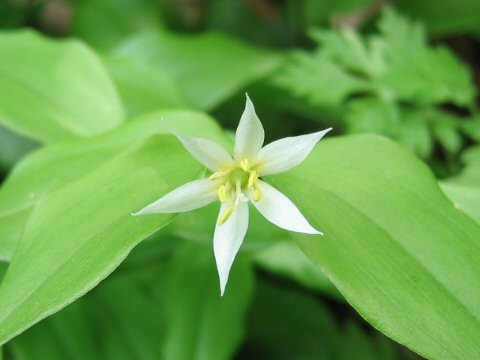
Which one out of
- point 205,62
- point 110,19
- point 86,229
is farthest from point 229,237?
point 110,19

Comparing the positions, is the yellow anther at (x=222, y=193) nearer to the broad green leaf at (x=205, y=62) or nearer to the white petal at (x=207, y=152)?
the white petal at (x=207, y=152)

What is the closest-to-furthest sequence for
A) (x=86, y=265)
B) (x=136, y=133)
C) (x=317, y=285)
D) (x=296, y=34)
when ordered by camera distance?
(x=86, y=265) < (x=136, y=133) < (x=317, y=285) < (x=296, y=34)

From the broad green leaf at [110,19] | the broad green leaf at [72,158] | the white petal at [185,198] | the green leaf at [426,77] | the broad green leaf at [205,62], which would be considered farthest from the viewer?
the broad green leaf at [110,19]

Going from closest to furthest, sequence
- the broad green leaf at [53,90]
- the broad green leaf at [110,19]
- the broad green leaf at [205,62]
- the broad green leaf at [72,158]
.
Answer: the broad green leaf at [72,158] < the broad green leaf at [53,90] < the broad green leaf at [205,62] < the broad green leaf at [110,19]

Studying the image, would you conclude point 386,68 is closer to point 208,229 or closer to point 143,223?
point 208,229

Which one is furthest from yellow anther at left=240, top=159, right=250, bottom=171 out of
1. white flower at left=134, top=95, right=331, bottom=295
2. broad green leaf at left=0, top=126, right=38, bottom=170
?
broad green leaf at left=0, top=126, right=38, bottom=170

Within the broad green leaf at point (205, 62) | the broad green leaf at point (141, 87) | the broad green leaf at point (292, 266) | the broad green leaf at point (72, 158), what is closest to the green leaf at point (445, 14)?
the broad green leaf at point (205, 62)

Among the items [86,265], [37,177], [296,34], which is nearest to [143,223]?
[86,265]
